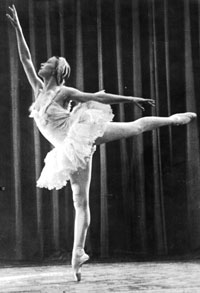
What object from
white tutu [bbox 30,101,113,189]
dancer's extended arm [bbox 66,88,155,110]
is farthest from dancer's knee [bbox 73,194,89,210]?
dancer's extended arm [bbox 66,88,155,110]

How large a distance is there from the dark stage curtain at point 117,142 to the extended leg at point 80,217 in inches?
44.7

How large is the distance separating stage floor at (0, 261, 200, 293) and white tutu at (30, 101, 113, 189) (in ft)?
2.07

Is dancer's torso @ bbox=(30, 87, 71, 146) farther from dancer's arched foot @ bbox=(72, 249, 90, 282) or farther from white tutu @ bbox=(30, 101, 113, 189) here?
dancer's arched foot @ bbox=(72, 249, 90, 282)

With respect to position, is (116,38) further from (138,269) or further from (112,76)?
(138,269)

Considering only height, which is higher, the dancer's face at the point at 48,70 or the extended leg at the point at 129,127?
the dancer's face at the point at 48,70

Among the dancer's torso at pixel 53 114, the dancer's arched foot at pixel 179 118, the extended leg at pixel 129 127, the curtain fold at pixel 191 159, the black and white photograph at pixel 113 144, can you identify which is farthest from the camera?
the curtain fold at pixel 191 159

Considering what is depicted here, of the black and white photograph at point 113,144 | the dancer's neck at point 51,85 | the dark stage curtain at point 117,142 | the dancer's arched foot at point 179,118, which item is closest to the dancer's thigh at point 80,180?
the dancer's neck at point 51,85

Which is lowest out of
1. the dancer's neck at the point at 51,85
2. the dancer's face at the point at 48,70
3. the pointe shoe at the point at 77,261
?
the pointe shoe at the point at 77,261

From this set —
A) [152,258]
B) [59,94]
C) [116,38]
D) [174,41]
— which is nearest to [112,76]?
[116,38]

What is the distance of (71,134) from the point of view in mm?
2994

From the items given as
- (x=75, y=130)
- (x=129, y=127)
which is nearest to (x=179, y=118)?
(x=129, y=127)

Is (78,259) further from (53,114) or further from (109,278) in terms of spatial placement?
(53,114)

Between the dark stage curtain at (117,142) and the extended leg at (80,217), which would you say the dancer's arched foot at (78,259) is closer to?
the extended leg at (80,217)

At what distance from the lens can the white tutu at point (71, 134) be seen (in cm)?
295
